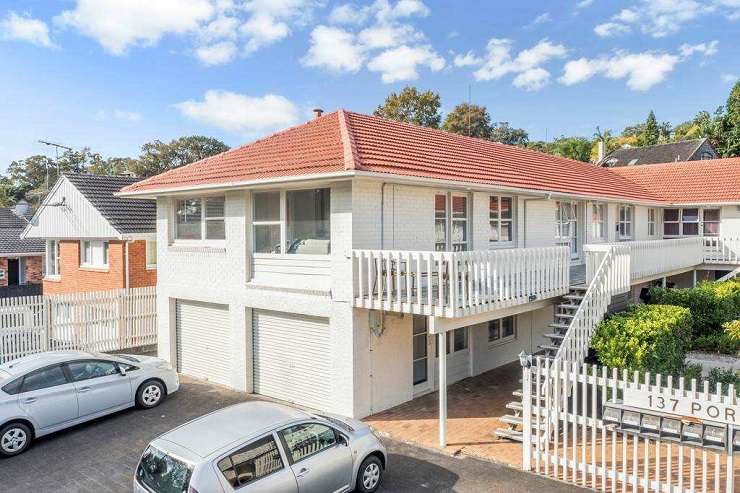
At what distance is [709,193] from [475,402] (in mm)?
17706

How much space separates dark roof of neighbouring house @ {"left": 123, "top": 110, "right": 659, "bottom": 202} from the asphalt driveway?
17.8 feet

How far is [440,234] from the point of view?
12984 mm

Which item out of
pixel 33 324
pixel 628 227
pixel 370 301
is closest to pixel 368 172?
pixel 370 301

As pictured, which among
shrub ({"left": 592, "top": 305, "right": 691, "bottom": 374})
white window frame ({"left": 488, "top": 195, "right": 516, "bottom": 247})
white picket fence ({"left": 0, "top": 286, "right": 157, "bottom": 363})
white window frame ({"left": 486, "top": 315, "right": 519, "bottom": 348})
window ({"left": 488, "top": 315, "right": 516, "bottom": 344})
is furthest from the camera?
window ({"left": 488, "top": 315, "right": 516, "bottom": 344})

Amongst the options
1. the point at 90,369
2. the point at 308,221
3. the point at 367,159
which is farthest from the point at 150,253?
the point at 367,159

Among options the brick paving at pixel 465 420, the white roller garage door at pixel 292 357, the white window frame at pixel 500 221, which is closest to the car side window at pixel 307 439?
the brick paving at pixel 465 420

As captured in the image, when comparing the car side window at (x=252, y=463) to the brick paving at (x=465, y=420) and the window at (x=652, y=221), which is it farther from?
the window at (x=652, y=221)

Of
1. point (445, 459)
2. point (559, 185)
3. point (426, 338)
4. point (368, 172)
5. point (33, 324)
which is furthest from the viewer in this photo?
point (559, 185)

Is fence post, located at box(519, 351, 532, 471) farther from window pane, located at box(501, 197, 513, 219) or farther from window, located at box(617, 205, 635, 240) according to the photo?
window, located at box(617, 205, 635, 240)

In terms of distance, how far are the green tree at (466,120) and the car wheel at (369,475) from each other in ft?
146

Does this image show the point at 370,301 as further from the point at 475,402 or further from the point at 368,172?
the point at 475,402

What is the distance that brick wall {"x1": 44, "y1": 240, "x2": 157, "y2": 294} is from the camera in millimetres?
17953

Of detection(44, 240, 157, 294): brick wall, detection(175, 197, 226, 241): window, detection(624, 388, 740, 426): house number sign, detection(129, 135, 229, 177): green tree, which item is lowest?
detection(624, 388, 740, 426): house number sign

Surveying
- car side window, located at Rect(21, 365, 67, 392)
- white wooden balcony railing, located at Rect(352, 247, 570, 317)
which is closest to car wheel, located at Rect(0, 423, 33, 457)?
car side window, located at Rect(21, 365, 67, 392)
